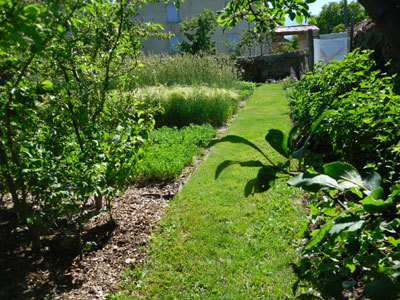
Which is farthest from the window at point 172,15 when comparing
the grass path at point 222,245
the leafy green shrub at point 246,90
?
the grass path at point 222,245

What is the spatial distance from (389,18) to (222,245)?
2930 millimetres

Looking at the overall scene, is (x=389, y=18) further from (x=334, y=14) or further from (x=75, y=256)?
(x=334, y=14)

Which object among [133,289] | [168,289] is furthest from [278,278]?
[133,289]

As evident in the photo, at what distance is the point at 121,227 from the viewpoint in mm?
3660

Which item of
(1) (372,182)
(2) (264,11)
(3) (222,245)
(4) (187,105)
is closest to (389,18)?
(1) (372,182)

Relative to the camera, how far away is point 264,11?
2.45 metres

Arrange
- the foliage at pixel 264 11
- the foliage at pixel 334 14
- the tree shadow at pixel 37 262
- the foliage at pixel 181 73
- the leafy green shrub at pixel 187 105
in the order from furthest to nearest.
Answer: the foliage at pixel 334 14 < the foliage at pixel 181 73 < the leafy green shrub at pixel 187 105 < the tree shadow at pixel 37 262 < the foliage at pixel 264 11

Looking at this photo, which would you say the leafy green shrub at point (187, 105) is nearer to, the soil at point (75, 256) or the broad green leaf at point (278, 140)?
the soil at point (75, 256)

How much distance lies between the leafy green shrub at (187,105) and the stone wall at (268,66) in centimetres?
1241

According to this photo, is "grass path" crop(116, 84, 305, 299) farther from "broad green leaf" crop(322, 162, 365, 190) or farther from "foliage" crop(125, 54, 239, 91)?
"foliage" crop(125, 54, 239, 91)

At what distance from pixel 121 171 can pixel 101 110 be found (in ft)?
2.70

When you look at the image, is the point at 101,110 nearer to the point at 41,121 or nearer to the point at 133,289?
the point at 41,121

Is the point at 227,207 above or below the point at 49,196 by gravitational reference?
below

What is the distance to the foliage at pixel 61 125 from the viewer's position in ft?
7.82
